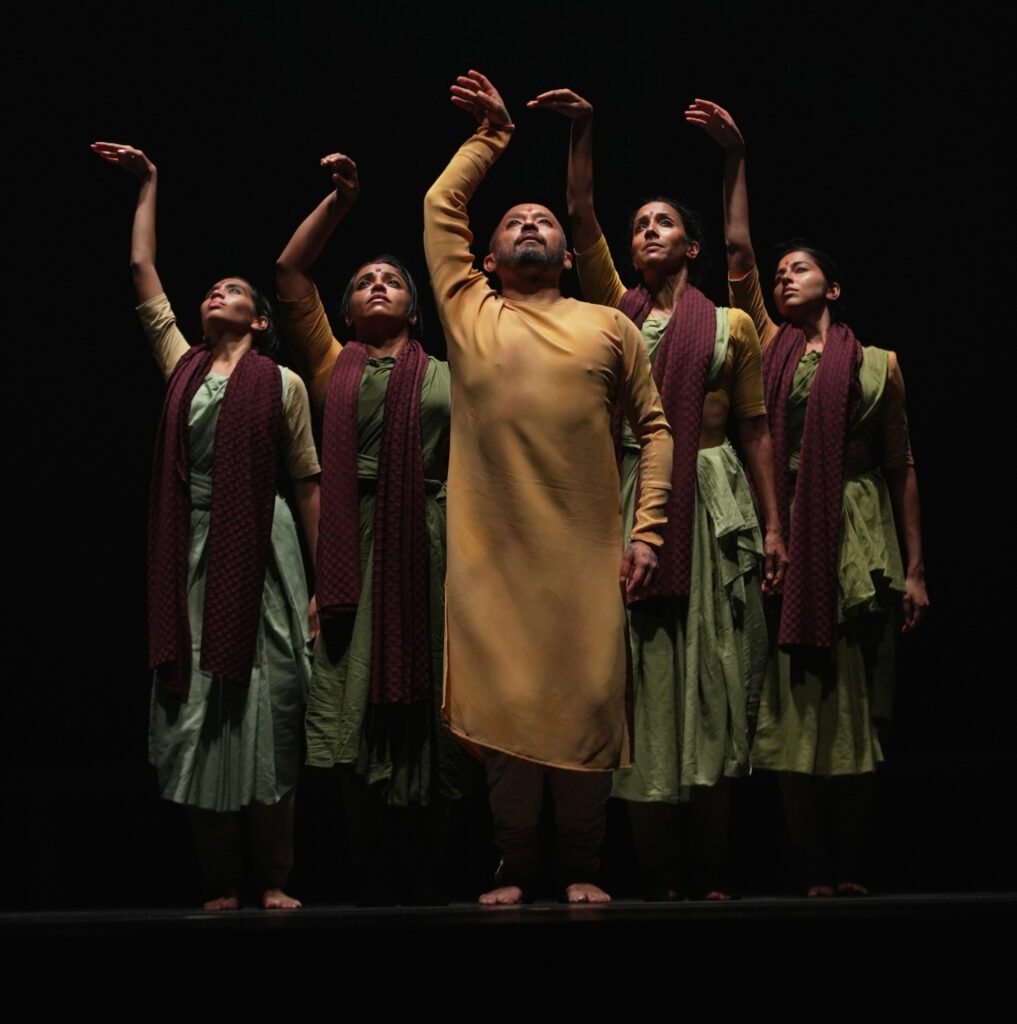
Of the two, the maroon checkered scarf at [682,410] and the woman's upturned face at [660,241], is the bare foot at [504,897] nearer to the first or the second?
the maroon checkered scarf at [682,410]

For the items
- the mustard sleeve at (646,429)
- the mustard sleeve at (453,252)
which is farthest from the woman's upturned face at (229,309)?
the mustard sleeve at (646,429)

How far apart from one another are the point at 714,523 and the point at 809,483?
1.00ft

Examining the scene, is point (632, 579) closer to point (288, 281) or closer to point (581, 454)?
point (581, 454)

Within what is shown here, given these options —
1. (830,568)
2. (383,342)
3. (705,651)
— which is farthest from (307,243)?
(830,568)

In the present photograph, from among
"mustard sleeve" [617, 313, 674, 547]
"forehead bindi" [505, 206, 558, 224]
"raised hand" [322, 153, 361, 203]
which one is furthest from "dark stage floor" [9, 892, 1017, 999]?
"raised hand" [322, 153, 361, 203]

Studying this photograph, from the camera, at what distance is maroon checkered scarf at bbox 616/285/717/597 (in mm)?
4195

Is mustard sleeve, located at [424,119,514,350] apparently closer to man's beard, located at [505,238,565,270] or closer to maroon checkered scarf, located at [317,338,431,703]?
man's beard, located at [505,238,565,270]

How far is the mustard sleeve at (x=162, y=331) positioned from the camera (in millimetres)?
4543

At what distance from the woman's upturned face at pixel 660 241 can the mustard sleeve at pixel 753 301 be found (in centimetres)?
14

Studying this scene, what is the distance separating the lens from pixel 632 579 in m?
3.70

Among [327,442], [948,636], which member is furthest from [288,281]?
[948,636]

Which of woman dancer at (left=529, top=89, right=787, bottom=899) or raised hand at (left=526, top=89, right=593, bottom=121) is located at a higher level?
raised hand at (left=526, top=89, right=593, bottom=121)

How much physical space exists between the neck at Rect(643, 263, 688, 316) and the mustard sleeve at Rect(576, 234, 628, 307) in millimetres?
84

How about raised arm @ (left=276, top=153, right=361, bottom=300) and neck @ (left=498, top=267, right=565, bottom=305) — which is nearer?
neck @ (left=498, top=267, right=565, bottom=305)
